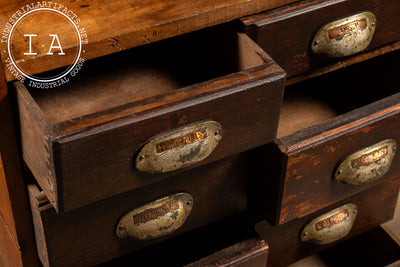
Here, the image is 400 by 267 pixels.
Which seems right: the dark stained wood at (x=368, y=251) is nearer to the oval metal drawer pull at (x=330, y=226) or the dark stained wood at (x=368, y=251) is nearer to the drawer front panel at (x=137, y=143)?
the oval metal drawer pull at (x=330, y=226)

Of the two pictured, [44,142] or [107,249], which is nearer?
[44,142]

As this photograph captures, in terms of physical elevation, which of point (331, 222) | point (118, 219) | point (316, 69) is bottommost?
point (331, 222)

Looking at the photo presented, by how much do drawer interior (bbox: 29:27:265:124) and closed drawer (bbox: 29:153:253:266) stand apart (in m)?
0.12

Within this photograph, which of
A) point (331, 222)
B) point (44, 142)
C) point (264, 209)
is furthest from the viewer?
point (331, 222)

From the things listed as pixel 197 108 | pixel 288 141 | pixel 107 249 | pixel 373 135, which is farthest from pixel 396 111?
pixel 107 249

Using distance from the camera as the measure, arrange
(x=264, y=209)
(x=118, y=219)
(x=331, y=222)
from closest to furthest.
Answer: (x=118, y=219), (x=264, y=209), (x=331, y=222)

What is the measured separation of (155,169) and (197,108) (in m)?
0.08

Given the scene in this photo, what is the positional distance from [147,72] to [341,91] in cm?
41

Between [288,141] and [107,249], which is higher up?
[288,141]

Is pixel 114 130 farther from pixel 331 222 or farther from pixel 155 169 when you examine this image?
pixel 331 222

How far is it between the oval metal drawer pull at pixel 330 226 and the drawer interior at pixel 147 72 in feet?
0.98

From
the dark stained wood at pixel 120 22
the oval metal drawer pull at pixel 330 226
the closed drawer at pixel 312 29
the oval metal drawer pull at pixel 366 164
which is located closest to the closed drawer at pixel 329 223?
the oval metal drawer pull at pixel 330 226

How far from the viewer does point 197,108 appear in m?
0.74

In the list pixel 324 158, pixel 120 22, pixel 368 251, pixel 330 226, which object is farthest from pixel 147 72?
pixel 368 251
